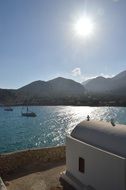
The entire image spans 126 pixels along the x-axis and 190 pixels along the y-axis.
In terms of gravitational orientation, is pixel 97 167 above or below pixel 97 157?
below

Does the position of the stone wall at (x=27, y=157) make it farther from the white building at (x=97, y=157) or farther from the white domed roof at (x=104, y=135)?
the white domed roof at (x=104, y=135)

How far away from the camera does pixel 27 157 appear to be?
17.8 m

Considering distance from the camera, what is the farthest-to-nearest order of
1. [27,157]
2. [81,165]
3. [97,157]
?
[27,157], [81,165], [97,157]

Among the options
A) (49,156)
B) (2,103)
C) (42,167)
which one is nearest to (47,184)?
(42,167)

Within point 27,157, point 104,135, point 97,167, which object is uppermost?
point 104,135

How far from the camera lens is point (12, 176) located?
631 inches

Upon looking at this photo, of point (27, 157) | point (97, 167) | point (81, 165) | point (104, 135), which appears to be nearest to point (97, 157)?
point (97, 167)

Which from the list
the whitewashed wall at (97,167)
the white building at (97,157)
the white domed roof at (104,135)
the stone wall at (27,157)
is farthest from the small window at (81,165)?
the stone wall at (27,157)

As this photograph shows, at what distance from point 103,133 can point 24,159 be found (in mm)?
8066

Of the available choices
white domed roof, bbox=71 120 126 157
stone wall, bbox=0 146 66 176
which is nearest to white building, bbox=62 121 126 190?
white domed roof, bbox=71 120 126 157

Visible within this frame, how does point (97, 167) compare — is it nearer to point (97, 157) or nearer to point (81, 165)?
point (97, 157)

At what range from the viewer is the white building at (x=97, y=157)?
9984 millimetres

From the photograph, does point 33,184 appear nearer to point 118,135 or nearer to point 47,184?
point 47,184

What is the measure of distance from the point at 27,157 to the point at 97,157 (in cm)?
812
